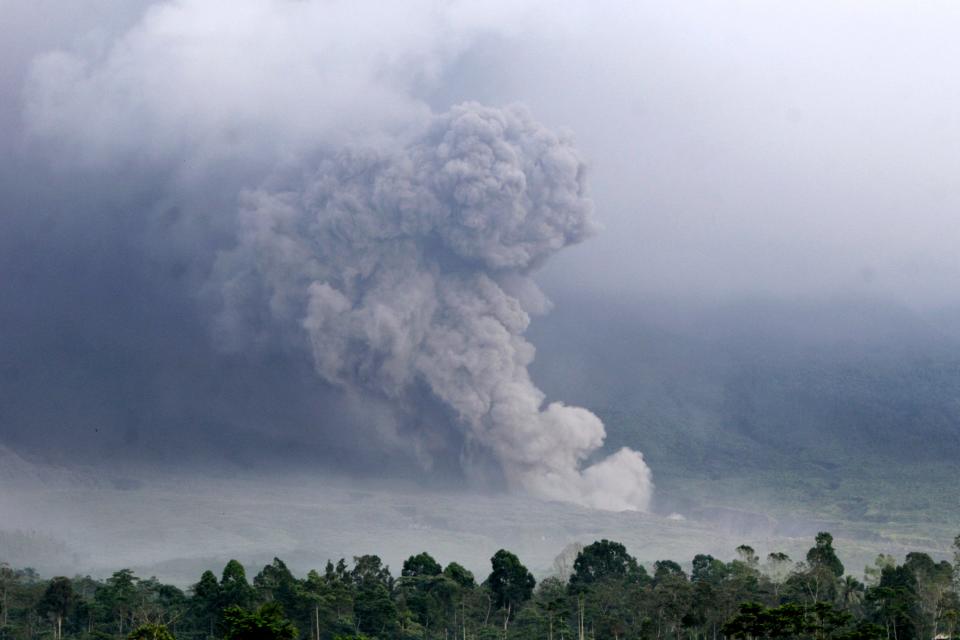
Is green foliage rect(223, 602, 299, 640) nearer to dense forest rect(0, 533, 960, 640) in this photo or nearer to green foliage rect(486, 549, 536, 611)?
dense forest rect(0, 533, 960, 640)

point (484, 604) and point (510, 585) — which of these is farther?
point (510, 585)

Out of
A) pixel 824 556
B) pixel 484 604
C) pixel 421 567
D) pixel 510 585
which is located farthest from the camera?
pixel 421 567

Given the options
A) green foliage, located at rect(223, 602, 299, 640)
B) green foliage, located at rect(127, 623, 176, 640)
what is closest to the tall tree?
green foliage, located at rect(223, 602, 299, 640)

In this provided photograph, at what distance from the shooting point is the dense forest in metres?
65.8

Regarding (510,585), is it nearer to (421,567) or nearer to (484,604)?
(484,604)

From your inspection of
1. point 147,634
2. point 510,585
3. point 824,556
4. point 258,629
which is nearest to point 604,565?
point 510,585

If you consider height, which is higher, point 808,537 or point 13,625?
point 808,537

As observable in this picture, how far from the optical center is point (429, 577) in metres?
79.9

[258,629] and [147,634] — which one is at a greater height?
[258,629]

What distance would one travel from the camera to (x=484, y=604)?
3123 inches

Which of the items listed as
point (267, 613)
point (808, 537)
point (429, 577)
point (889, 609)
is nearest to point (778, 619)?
point (889, 609)

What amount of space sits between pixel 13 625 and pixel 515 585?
3082 cm

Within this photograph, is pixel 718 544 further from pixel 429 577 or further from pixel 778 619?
pixel 778 619

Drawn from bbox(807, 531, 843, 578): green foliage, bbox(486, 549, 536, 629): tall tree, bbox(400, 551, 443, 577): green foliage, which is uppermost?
bbox(807, 531, 843, 578): green foliage
